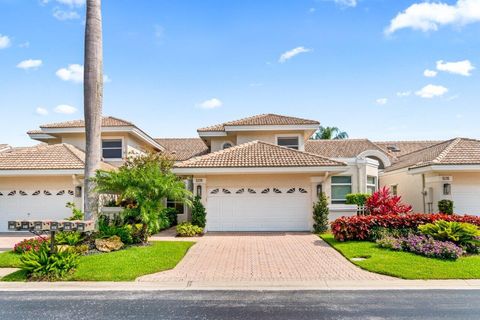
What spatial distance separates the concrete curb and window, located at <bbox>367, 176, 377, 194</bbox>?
15324 millimetres

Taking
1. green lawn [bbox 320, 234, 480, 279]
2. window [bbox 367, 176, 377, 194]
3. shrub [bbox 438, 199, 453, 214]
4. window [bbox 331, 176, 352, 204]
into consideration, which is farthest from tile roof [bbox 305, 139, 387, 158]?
green lawn [bbox 320, 234, 480, 279]

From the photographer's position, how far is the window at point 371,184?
24056 millimetres

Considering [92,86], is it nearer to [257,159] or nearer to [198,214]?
[198,214]

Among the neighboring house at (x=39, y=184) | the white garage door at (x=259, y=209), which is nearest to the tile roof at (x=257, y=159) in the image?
the white garage door at (x=259, y=209)

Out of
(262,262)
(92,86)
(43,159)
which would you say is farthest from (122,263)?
(43,159)

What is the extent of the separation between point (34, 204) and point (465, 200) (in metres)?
22.1

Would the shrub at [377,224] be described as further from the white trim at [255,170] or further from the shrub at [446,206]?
the shrub at [446,206]

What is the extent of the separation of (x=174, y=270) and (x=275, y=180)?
859 centimetres

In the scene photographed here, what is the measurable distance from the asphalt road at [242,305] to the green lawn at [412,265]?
125cm

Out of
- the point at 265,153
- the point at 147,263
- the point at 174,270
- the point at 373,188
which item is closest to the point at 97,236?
the point at 147,263

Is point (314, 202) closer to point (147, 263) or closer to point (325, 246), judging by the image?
point (325, 246)

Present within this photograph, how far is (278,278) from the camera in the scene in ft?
31.2

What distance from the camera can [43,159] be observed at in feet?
62.6

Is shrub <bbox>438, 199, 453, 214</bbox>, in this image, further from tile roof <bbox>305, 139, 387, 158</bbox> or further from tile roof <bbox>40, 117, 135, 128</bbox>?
tile roof <bbox>40, 117, 135, 128</bbox>
